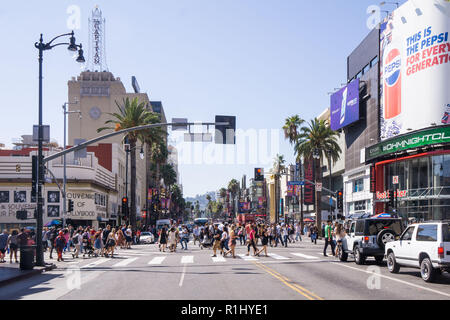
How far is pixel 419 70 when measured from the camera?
49562 millimetres

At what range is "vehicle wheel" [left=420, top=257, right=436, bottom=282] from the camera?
1661cm

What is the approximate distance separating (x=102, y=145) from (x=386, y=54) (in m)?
40.5

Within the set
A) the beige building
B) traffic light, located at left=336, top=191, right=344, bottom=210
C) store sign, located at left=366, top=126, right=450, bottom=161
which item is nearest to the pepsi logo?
store sign, located at left=366, top=126, right=450, bottom=161

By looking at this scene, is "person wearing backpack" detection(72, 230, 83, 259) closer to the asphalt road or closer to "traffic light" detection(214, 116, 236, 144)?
the asphalt road

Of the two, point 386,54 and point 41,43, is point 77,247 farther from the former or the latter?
point 386,54

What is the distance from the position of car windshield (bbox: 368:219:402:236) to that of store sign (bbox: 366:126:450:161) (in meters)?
26.1

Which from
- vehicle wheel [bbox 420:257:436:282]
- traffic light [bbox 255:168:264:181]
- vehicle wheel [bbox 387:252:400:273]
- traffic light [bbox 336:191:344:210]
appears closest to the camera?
vehicle wheel [bbox 420:257:436:282]

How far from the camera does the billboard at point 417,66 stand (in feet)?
157

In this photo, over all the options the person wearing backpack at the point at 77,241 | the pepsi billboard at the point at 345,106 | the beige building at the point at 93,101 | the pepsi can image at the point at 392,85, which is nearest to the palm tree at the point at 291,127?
the pepsi billboard at the point at 345,106

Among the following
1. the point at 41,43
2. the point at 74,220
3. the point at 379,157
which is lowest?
the point at 74,220

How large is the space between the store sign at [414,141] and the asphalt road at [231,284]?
90.8 ft
